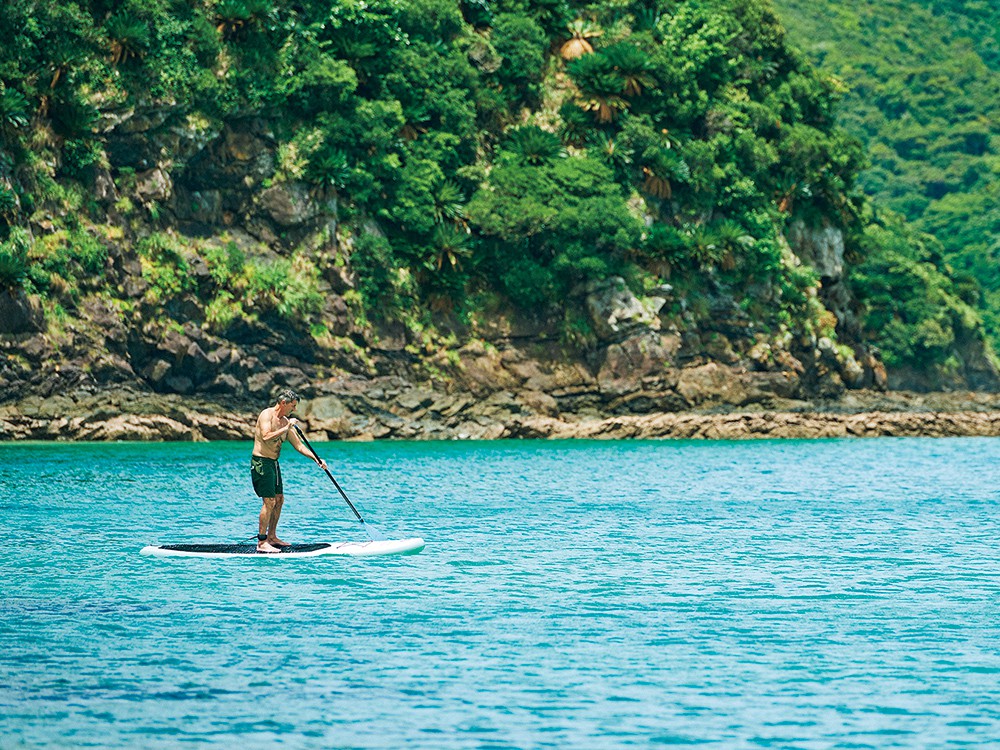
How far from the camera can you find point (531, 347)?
59219 millimetres

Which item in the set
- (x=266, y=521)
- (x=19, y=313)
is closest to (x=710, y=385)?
(x=19, y=313)

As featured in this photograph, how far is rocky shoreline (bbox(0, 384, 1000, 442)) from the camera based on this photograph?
4766 cm

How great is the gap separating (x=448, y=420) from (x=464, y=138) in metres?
12.5

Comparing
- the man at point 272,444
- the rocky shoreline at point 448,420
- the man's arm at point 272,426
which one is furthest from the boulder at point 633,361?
the man's arm at point 272,426

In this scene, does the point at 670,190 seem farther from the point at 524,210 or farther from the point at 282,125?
the point at 282,125

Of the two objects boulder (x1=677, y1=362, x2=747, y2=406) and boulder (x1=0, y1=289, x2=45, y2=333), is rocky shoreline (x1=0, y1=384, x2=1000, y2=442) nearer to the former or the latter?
boulder (x1=677, y1=362, x2=747, y2=406)

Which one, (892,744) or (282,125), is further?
(282,125)

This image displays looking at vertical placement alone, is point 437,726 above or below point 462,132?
below

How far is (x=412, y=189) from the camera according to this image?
5600cm

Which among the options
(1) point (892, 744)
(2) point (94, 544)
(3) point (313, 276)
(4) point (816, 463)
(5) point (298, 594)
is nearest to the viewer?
(1) point (892, 744)

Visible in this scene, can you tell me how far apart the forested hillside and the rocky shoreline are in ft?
4.49

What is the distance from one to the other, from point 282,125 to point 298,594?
4100 cm

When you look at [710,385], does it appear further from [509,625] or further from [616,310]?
[509,625]

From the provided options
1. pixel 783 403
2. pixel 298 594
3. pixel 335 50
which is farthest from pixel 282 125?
pixel 298 594
